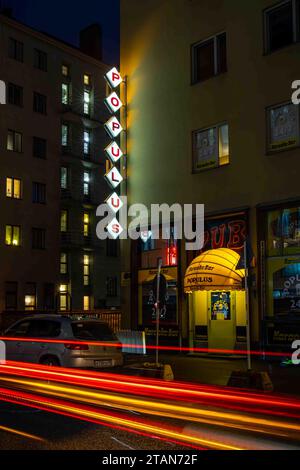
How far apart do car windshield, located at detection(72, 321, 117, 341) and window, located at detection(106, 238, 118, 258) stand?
27.3m

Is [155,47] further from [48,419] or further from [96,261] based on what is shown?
[96,261]

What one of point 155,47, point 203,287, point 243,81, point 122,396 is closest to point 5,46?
point 155,47

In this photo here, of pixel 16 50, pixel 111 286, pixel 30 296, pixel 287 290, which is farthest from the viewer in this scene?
pixel 111 286

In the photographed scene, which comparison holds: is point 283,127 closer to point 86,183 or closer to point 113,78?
point 113,78

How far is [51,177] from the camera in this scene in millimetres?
37688

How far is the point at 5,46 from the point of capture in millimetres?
35938

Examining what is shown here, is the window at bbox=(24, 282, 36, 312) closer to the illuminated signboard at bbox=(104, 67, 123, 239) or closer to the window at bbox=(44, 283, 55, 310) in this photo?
the window at bbox=(44, 283, 55, 310)

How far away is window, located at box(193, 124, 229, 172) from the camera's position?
1995 cm

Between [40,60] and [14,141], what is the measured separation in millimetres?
5996

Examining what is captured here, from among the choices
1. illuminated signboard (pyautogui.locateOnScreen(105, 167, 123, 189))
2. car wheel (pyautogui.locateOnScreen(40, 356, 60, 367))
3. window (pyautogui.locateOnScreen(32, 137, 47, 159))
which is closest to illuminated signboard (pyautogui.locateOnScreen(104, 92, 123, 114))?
illuminated signboard (pyautogui.locateOnScreen(105, 167, 123, 189))

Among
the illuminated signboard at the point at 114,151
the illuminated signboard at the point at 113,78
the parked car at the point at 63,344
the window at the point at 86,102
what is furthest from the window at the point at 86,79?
the parked car at the point at 63,344

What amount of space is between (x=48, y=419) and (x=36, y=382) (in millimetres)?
3502

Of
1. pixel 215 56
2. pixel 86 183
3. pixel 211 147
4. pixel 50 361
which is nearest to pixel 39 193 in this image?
pixel 86 183

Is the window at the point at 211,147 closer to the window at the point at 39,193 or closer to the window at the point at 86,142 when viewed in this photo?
the window at the point at 39,193
